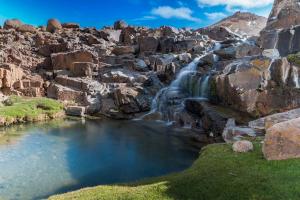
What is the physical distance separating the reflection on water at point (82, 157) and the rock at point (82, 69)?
18.9m

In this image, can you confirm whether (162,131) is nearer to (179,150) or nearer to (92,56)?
(179,150)

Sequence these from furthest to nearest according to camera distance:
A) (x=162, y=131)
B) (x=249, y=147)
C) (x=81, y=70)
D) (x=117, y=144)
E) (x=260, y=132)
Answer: (x=81, y=70), (x=162, y=131), (x=117, y=144), (x=260, y=132), (x=249, y=147)

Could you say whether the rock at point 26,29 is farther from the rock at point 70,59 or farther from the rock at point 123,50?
the rock at point 70,59

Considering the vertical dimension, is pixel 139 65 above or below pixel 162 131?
above

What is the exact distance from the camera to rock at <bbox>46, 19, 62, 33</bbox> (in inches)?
3967

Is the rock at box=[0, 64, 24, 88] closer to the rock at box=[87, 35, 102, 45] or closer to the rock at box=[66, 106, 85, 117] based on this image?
the rock at box=[66, 106, 85, 117]

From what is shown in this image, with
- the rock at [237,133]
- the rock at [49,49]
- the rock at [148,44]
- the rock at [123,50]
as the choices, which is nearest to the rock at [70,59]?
the rock at [49,49]

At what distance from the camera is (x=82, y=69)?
62.5 m

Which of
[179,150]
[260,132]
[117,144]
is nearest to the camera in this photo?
[260,132]

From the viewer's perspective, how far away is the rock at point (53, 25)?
331ft

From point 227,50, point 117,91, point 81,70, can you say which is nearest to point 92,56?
point 81,70

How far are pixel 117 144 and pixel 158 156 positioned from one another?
6.62 m

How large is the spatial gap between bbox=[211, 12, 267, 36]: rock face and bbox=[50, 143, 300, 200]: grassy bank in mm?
120964

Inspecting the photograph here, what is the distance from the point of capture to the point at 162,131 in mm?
41562
